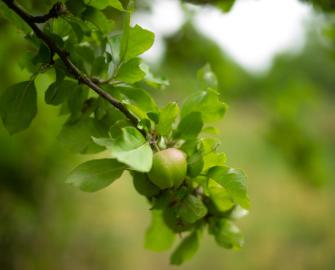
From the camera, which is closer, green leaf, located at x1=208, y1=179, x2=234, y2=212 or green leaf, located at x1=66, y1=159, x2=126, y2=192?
green leaf, located at x1=66, y1=159, x2=126, y2=192

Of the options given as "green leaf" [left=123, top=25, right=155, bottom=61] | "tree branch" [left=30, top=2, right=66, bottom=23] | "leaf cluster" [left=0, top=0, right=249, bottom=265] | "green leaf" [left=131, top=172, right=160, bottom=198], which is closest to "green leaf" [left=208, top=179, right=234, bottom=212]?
"leaf cluster" [left=0, top=0, right=249, bottom=265]

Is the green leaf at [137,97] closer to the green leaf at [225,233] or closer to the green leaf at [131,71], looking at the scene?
the green leaf at [131,71]

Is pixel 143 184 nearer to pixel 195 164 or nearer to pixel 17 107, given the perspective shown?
pixel 195 164

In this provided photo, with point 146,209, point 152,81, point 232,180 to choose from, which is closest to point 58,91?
point 152,81

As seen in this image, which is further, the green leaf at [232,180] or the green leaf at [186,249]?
the green leaf at [186,249]

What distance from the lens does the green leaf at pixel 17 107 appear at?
62 centimetres

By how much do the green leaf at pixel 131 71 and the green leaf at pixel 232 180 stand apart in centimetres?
17

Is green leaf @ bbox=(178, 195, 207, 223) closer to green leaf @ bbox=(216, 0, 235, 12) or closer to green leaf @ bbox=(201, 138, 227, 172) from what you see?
green leaf @ bbox=(201, 138, 227, 172)

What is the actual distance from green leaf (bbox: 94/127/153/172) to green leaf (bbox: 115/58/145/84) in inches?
4.7

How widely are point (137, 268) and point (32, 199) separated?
98 cm

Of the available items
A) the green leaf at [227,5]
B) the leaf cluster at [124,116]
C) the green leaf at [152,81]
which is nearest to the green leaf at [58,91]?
the leaf cluster at [124,116]

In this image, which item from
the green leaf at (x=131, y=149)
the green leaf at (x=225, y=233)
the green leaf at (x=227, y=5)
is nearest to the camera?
the green leaf at (x=131, y=149)

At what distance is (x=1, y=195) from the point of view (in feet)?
7.54

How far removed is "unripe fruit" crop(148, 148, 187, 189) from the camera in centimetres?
53
